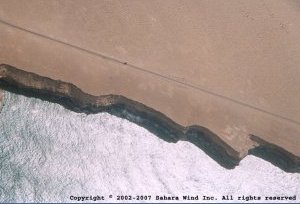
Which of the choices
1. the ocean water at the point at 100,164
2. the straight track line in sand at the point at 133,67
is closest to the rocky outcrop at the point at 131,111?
the ocean water at the point at 100,164

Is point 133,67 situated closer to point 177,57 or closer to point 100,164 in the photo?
point 177,57

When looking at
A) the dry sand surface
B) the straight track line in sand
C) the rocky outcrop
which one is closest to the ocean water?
the rocky outcrop

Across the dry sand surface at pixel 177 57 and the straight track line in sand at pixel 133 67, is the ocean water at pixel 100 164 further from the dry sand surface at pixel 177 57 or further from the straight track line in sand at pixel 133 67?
the straight track line in sand at pixel 133 67

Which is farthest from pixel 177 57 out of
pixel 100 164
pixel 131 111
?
pixel 100 164

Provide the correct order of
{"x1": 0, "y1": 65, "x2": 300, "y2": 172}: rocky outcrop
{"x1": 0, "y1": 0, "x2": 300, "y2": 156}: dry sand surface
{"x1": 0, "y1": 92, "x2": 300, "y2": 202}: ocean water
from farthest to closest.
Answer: {"x1": 0, "y1": 0, "x2": 300, "y2": 156}: dry sand surface
{"x1": 0, "y1": 65, "x2": 300, "y2": 172}: rocky outcrop
{"x1": 0, "y1": 92, "x2": 300, "y2": 202}: ocean water

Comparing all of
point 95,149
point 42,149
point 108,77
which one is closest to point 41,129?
point 42,149

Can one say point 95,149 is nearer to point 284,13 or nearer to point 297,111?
point 297,111

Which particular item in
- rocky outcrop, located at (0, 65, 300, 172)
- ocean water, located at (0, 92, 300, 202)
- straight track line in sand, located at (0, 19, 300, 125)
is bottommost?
ocean water, located at (0, 92, 300, 202)

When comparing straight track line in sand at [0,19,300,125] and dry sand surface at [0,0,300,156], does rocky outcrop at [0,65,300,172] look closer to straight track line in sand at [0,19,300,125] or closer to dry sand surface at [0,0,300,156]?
dry sand surface at [0,0,300,156]
